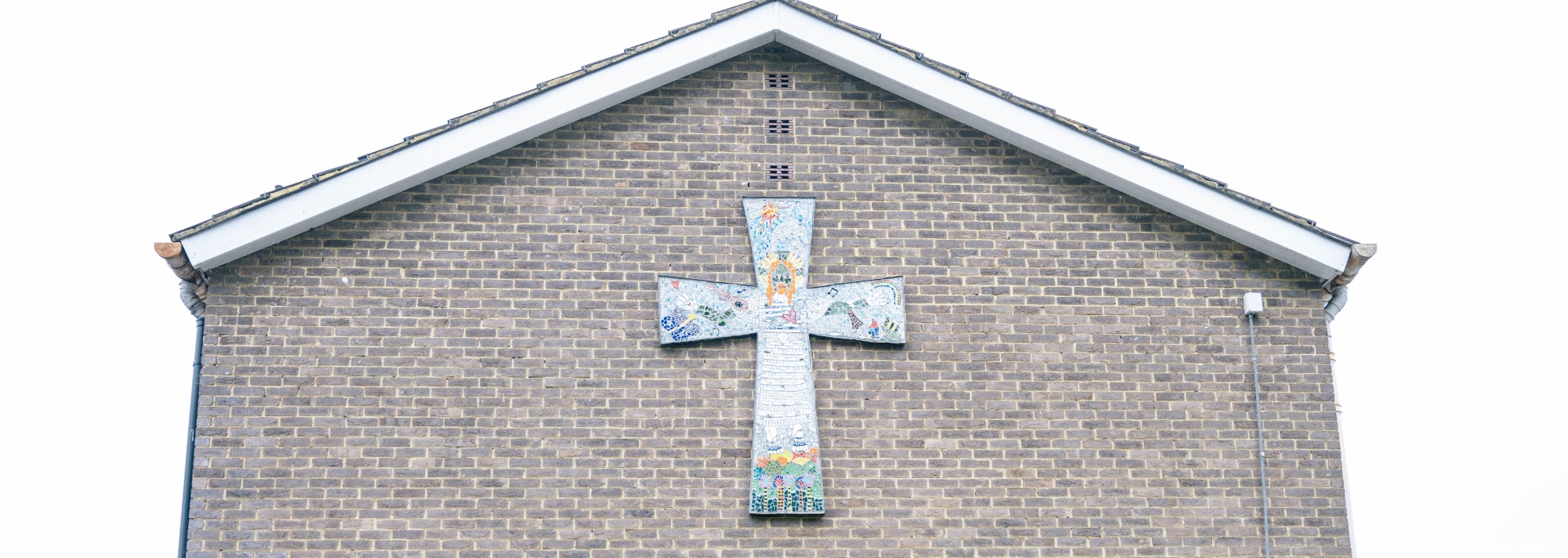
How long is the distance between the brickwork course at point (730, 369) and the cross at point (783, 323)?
0.39 feet

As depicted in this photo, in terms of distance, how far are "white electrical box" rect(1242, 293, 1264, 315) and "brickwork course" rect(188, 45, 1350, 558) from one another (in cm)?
11

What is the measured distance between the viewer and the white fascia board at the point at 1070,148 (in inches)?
428

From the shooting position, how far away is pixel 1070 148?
1105 centimetres

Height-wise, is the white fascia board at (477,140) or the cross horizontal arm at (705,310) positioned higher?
the white fascia board at (477,140)

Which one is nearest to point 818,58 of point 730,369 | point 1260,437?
point 730,369

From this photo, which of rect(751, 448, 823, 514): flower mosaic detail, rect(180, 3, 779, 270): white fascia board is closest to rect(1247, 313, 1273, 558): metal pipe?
rect(751, 448, 823, 514): flower mosaic detail

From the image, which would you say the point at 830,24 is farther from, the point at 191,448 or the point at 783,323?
the point at 191,448

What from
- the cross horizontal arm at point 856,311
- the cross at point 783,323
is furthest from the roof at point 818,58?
the cross horizontal arm at point 856,311

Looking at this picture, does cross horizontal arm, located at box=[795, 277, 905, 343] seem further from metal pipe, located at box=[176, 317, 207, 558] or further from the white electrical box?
metal pipe, located at box=[176, 317, 207, 558]

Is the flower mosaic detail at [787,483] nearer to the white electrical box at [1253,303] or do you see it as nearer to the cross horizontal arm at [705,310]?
the cross horizontal arm at [705,310]

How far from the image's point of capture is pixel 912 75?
36.6 ft

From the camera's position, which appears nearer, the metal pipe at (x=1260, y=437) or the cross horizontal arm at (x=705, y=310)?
the metal pipe at (x=1260, y=437)

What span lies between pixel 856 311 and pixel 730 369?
101cm

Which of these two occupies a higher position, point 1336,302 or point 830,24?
point 830,24
